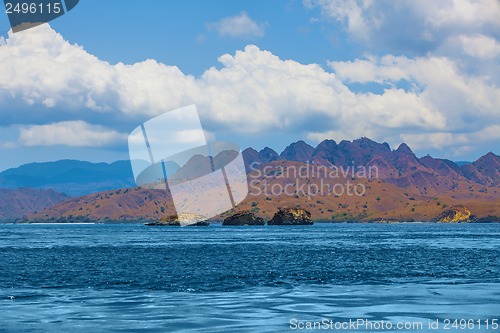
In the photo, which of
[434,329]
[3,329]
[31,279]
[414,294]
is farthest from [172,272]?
[434,329]

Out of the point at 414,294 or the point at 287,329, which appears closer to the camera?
the point at 287,329

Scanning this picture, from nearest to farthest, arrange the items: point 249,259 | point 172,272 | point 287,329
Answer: point 287,329 → point 172,272 → point 249,259

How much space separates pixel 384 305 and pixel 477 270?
31594mm

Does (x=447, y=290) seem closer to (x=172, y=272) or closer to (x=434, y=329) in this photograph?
(x=434, y=329)

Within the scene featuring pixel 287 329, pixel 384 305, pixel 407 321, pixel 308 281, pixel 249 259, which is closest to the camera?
pixel 287 329

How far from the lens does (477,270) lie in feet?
224

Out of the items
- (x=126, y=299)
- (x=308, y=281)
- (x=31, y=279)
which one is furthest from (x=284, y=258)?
(x=126, y=299)

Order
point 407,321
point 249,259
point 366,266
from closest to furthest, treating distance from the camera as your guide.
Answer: point 407,321 < point 366,266 < point 249,259

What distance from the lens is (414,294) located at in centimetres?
4681

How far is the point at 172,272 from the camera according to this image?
67.5 metres

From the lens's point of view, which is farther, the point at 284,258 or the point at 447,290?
the point at 284,258

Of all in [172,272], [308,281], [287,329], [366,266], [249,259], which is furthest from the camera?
[249,259]

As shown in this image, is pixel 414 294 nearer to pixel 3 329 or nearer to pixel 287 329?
pixel 287 329

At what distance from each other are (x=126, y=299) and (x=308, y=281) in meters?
18.9
